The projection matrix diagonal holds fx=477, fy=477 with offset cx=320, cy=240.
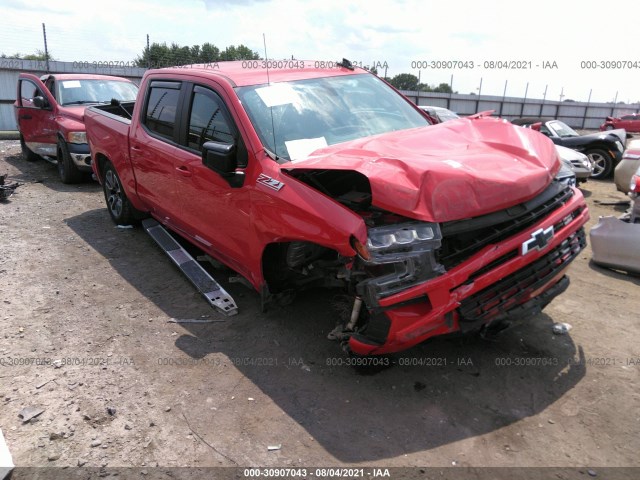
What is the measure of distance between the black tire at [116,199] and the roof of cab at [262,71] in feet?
6.19

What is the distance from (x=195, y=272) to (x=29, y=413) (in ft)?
6.56

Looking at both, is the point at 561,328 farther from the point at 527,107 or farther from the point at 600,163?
the point at 527,107

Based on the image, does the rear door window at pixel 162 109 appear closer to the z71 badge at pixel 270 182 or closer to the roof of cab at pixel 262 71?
the roof of cab at pixel 262 71

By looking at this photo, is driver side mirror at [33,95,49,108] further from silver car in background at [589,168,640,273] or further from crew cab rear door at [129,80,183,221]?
silver car in background at [589,168,640,273]

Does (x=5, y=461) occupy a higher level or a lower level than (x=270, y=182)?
lower

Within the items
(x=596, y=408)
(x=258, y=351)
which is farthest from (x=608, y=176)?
(x=258, y=351)

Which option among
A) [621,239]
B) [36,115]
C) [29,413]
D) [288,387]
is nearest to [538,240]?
[288,387]

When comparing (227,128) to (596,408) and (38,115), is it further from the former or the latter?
(38,115)

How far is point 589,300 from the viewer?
14.0 ft

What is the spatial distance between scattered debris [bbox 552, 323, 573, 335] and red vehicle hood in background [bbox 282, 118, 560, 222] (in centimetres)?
129

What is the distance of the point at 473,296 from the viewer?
2.79 m

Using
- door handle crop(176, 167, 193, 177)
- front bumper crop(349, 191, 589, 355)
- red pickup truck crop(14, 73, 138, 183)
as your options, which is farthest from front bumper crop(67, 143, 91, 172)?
front bumper crop(349, 191, 589, 355)

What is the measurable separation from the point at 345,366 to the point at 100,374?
1.71 meters

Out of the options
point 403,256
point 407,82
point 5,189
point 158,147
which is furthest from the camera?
point 407,82
